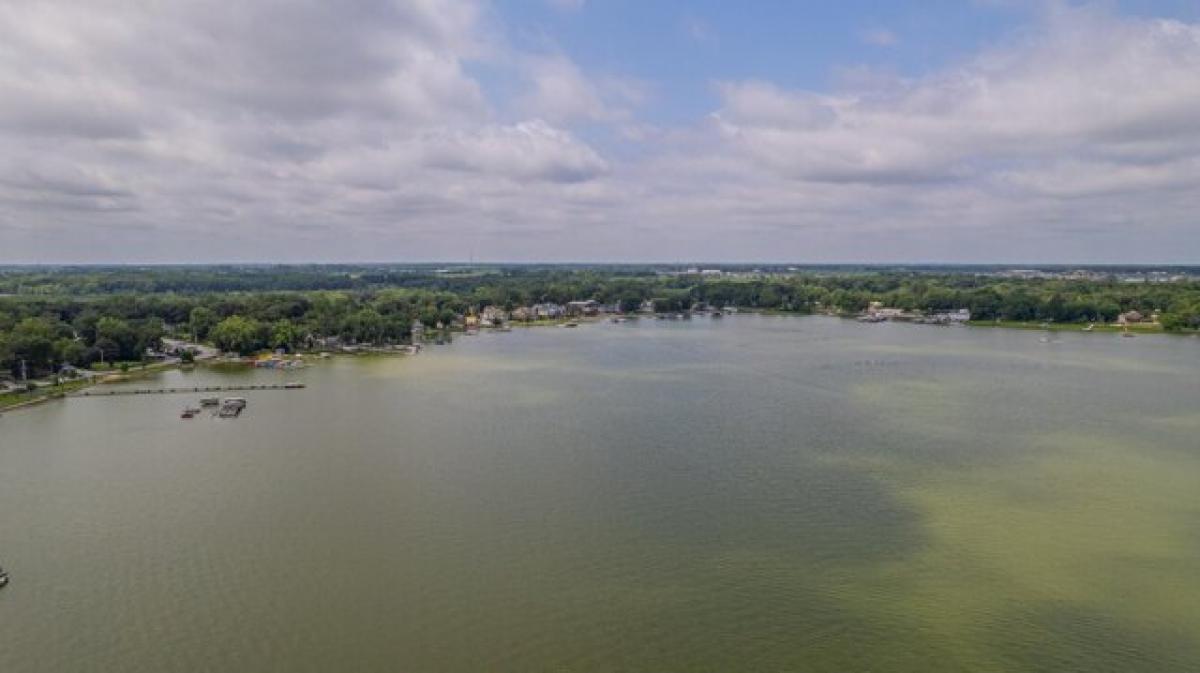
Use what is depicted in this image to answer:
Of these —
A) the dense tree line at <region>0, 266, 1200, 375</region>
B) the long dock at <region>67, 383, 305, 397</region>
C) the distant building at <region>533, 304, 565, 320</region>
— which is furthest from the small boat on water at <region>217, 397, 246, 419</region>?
the distant building at <region>533, 304, 565, 320</region>

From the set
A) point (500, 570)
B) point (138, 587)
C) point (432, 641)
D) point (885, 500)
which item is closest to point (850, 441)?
point (885, 500)

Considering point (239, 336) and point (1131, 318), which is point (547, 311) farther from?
point (1131, 318)

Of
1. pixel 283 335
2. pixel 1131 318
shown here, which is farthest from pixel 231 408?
pixel 1131 318

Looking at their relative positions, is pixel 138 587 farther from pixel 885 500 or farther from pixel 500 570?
pixel 885 500

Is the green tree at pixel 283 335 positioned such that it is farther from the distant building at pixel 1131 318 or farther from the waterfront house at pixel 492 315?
the distant building at pixel 1131 318

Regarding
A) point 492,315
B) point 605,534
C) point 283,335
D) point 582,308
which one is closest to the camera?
point 605,534

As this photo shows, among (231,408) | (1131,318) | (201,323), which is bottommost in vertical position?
(231,408)
